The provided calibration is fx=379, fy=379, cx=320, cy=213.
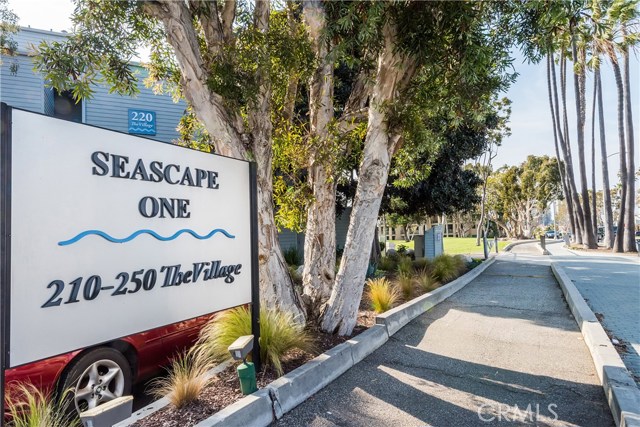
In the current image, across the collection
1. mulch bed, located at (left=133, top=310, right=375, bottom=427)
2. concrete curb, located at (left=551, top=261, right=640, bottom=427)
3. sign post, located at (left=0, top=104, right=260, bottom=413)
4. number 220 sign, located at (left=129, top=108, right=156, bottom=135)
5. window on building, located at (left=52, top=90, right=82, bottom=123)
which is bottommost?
concrete curb, located at (left=551, top=261, right=640, bottom=427)

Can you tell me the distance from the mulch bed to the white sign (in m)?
0.75

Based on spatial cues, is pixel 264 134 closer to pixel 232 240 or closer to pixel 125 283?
pixel 232 240

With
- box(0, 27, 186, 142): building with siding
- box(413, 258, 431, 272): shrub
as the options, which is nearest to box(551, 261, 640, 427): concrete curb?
box(413, 258, 431, 272): shrub

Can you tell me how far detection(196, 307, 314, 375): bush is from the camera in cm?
435

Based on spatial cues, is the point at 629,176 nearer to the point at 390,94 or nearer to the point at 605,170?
the point at 605,170

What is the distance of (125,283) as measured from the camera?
10.4ft

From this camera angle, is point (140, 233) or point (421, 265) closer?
point (140, 233)

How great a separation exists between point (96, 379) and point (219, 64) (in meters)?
4.04

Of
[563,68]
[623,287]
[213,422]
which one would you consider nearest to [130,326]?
[213,422]

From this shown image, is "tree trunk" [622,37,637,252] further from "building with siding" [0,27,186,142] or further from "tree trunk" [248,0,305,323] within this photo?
"tree trunk" [248,0,305,323]

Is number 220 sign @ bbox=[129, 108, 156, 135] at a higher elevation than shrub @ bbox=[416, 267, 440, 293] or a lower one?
higher

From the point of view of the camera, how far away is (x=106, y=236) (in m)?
3.04

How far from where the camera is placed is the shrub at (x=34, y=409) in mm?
2719

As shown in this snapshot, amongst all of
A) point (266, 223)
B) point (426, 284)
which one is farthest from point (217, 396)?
point (426, 284)
